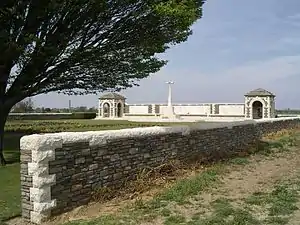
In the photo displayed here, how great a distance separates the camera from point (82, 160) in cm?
686

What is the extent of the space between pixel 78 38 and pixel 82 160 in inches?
242

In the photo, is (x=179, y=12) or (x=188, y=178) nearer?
(x=188, y=178)

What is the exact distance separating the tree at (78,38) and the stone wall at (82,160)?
348cm

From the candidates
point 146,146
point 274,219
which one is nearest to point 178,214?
point 274,219

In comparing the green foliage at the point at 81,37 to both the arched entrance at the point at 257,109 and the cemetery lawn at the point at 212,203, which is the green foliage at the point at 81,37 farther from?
the arched entrance at the point at 257,109

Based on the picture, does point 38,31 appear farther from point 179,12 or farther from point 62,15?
point 179,12

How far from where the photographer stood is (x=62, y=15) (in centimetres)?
1130

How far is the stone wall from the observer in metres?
6.18

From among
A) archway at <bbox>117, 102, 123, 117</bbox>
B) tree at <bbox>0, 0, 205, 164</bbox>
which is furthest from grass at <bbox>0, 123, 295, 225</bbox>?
archway at <bbox>117, 102, 123, 117</bbox>

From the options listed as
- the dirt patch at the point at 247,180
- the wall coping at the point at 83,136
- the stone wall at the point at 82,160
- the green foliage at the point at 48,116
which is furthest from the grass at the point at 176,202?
the green foliage at the point at 48,116

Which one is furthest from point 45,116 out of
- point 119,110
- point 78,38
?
point 78,38

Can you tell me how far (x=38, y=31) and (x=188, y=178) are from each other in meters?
5.91

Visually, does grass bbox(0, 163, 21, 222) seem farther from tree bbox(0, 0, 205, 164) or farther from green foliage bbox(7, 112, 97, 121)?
green foliage bbox(7, 112, 97, 121)

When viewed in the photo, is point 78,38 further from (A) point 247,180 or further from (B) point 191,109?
(B) point 191,109
